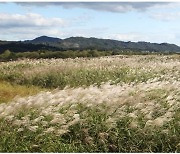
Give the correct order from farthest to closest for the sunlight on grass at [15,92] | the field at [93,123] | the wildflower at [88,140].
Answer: the sunlight on grass at [15,92] → the wildflower at [88,140] → the field at [93,123]

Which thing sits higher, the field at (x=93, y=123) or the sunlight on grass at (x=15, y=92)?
the field at (x=93, y=123)

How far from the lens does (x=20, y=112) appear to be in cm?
938

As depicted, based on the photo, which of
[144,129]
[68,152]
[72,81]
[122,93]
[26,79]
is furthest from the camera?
[26,79]

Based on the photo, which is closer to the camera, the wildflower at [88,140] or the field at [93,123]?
the field at [93,123]

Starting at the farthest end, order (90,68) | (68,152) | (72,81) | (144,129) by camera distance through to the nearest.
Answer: (90,68) < (72,81) < (144,129) < (68,152)

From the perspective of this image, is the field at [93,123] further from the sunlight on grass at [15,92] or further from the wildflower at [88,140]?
the sunlight on grass at [15,92]

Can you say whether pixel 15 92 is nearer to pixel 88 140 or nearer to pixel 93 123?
pixel 93 123

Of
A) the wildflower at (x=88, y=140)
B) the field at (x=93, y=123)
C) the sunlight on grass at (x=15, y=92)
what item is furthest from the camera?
the sunlight on grass at (x=15, y=92)

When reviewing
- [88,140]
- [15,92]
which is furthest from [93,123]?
[15,92]

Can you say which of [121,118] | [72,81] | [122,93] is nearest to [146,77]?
[72,81]

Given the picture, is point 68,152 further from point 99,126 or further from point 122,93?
point 122,93

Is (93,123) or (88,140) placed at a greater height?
(93,123)

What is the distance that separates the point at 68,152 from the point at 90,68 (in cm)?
1350

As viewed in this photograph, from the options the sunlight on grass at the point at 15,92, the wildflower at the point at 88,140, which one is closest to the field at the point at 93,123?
the wildflower at the point at 88,140
